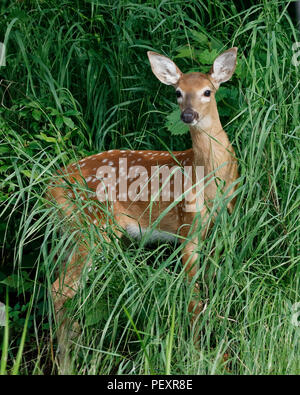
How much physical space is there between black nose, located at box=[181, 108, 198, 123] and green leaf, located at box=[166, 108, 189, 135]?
31 centimetres

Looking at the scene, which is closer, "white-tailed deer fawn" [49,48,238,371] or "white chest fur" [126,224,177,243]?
"white-tailed deer fawn" [49,48,238,371]

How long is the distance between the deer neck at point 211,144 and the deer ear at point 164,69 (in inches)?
12.9

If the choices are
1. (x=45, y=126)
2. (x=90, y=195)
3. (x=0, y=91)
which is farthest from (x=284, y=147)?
(x=0, y=91)

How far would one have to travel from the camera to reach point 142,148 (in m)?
4.92

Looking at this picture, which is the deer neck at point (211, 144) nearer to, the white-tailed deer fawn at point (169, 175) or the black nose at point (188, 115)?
the white-tailed deer fawn at point (169, 175)

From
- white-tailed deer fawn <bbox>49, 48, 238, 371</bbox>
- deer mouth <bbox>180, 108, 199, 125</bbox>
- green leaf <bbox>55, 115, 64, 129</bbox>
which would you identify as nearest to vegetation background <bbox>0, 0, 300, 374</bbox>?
green leaf <bbox>55, 115, 64, 129</bbox>

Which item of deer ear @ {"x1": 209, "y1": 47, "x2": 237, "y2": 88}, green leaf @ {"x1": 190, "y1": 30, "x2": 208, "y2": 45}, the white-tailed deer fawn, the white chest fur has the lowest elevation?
the white chest fur

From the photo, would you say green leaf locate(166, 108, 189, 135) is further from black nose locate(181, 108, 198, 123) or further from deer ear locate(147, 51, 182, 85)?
black nose locate(181, 108, 198, 123)

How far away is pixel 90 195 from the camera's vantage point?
4.34m

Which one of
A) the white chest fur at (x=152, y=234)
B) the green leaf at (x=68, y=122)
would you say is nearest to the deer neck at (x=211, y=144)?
the white chest fur at (x=152, y=234)

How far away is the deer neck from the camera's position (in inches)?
165

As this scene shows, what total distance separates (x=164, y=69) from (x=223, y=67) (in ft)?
1.14

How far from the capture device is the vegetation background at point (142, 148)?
3.44 meters

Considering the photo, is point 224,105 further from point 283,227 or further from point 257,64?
point 283,227
